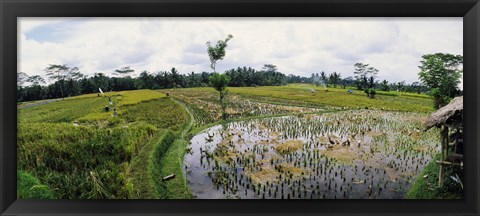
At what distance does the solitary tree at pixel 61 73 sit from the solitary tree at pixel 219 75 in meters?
1.39

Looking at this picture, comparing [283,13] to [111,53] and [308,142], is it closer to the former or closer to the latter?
[308,142]

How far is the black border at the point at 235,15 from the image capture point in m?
3.17

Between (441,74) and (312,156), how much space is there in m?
1.61

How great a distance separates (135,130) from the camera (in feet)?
11.8

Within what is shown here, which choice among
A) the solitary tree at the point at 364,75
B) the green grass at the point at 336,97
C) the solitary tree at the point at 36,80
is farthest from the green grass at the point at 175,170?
the solitary tree at the point at 364,75

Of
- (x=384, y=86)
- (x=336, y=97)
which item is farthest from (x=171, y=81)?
(x=384, y=86)

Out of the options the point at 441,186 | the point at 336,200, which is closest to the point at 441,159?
the point at 441,186

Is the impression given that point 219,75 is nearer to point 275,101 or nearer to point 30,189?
point 275,101

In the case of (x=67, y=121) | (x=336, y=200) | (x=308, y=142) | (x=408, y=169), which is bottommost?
(x=336, y=200)

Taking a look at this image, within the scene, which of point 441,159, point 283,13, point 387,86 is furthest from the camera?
point 387,86

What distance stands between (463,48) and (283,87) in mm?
1840

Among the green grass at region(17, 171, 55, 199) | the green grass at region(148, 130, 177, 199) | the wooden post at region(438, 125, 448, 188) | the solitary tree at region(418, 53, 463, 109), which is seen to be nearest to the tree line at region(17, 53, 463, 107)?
the solitary tree at region(418, 53, 463, 109)

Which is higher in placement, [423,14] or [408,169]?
[423,14]

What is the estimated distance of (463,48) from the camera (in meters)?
3.32
